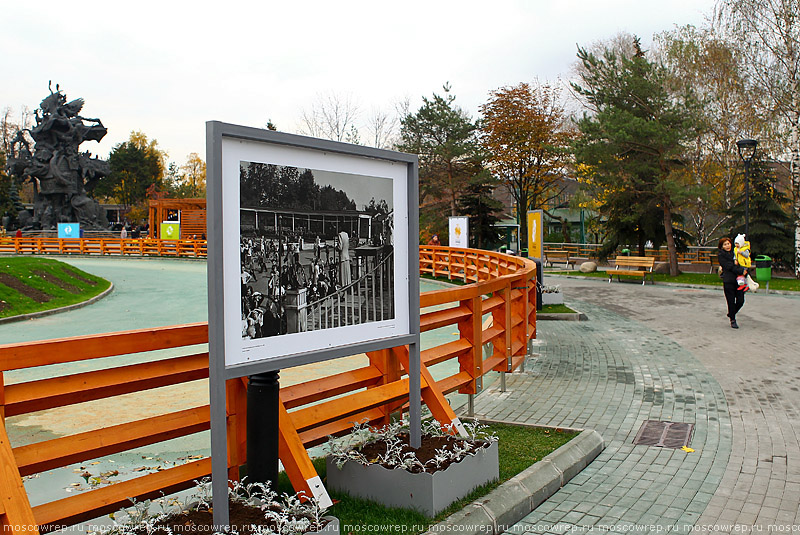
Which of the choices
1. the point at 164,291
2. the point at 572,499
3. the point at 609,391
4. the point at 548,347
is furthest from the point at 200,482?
the point at 164,291

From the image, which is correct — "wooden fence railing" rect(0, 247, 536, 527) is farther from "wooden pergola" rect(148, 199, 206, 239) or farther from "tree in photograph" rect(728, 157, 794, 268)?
"wooden pergola" rect(148, 199, 206, 239)

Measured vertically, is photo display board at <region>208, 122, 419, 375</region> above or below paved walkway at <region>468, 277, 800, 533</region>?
above

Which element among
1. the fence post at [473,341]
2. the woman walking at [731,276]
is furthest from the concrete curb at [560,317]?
the fence post at [473,341]

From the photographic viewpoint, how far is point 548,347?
11.2 metres

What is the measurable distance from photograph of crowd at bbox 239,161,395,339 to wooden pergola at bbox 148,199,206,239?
45.1m

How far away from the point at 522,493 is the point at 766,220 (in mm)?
27063

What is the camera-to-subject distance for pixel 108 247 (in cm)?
4353

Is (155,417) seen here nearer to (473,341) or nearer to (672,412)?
(473,341)

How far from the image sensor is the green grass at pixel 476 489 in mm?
4012

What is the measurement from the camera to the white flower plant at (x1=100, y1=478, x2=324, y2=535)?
3.18 m

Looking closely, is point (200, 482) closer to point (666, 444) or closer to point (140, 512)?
point (140, 512)

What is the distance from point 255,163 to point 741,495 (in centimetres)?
404

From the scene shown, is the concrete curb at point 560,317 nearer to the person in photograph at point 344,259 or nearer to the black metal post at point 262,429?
the person in photograph at point 344,259

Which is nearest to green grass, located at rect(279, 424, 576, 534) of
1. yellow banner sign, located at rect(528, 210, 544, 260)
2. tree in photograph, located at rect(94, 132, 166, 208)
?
yellow banner sign, located at rect(528, 210, 544, 260)
